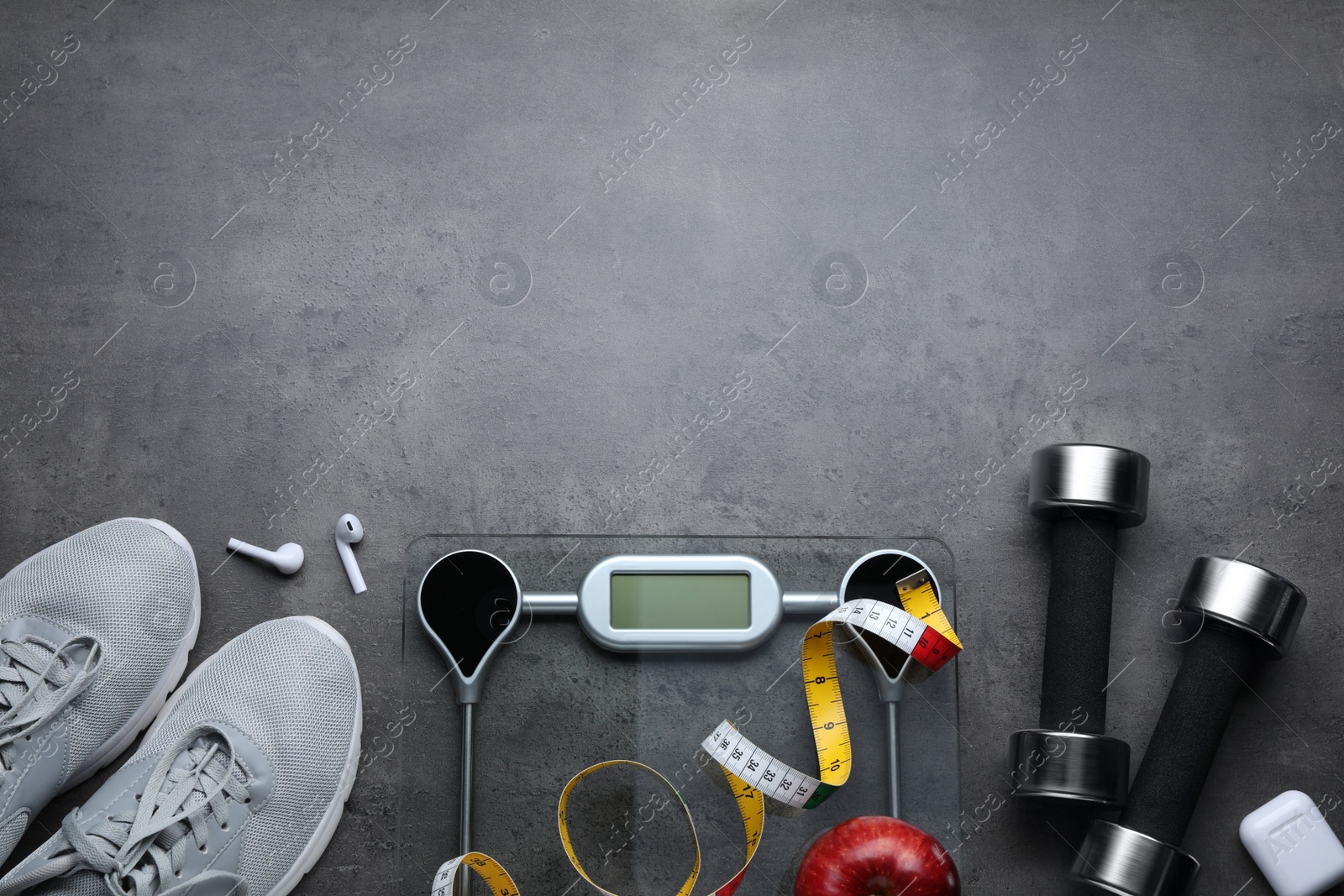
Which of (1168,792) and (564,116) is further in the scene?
(564,116)

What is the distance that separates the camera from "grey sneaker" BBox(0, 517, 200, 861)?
3.56ft

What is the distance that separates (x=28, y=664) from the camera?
111 cm

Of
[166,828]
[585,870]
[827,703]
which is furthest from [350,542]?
[827,703]

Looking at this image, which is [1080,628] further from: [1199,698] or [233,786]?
[233,786]

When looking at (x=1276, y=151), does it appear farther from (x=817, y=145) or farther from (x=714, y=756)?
(x=714, y=756)

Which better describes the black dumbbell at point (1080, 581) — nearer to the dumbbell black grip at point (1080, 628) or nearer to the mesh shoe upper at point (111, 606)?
the dumbbell black grip at point (1080, 628)

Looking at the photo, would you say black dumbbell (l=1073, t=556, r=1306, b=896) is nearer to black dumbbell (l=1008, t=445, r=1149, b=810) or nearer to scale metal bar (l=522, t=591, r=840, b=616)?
black dumbbell (l=1008, t=445, r=1149, b=810)

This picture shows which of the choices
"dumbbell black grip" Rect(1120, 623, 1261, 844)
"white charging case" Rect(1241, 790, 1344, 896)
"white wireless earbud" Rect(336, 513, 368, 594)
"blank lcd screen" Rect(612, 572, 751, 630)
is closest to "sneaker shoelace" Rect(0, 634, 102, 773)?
"white wireless earbud" Rect(336, 513, 368, 594)

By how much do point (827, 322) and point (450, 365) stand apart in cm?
55

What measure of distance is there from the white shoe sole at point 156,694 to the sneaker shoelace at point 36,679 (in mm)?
79

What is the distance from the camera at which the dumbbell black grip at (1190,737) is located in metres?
1.10

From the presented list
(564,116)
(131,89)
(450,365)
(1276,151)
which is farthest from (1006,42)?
(131,89)

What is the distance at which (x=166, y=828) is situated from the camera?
1067mm

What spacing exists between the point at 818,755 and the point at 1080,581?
41 centimetres
